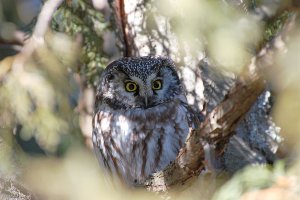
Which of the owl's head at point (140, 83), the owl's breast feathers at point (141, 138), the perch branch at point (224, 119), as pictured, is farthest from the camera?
the owl's head at point (140, 83)

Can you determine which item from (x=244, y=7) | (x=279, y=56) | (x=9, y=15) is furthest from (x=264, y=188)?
(x=9, y=15)

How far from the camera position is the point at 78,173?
434 cm

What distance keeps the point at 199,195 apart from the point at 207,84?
1323 millimetres

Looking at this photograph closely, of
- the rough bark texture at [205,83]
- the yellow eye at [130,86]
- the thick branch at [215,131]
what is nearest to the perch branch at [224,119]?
the thick branch at [215,131]

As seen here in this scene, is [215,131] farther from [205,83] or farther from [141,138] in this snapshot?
[205,83]

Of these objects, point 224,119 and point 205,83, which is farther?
point 205,83

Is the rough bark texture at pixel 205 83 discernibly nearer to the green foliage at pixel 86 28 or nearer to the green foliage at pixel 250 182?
the green foliage at pixel 86 28

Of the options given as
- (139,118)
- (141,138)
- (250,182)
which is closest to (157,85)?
(139,118)

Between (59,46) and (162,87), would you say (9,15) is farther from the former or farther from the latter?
(162,87)

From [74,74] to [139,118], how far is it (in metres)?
0.89

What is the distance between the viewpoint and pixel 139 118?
3932 millimetres

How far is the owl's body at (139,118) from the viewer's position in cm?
383

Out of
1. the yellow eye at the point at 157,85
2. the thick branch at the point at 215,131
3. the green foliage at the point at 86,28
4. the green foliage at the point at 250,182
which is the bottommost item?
the green foliage at the point at 250,182

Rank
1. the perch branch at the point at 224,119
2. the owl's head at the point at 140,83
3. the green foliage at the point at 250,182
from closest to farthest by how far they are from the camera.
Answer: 1. the perch branch at the point at 224,119
2. the green foliage at the point at 250,182
3. the owl's head at the point at 140,83
